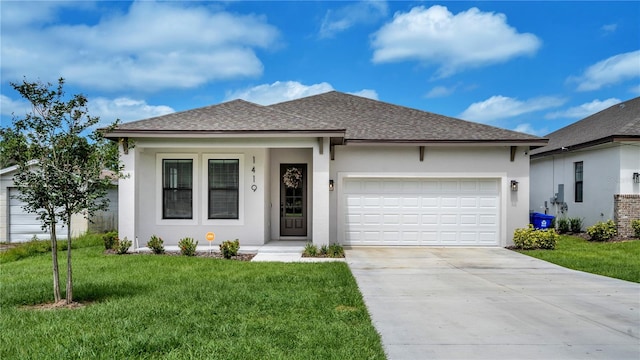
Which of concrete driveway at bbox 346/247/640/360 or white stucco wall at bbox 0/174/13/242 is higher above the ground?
Answer: white stucco wall at bbox 0/174/13/242

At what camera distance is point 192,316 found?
539 cm

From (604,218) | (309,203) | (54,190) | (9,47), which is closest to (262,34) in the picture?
(309,203)

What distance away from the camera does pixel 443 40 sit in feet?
49.4

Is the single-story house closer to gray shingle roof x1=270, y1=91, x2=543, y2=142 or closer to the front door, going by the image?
the front door

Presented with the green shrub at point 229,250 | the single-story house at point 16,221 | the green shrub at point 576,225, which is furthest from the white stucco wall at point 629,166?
the single-story house at point 16,221

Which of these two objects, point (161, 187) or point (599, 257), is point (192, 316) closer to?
point (161, 187)

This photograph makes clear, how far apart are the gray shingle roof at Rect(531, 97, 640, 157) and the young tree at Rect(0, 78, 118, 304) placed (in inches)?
585

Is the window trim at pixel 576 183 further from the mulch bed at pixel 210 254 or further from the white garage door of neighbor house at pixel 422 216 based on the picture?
the mulch bed at pixel 210 254

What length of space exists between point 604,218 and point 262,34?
1315 cm

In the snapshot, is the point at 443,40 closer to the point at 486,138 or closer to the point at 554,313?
the point at 486,138

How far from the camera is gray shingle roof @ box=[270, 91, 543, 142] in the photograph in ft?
42.5

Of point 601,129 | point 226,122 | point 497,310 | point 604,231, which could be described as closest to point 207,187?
point 226,122

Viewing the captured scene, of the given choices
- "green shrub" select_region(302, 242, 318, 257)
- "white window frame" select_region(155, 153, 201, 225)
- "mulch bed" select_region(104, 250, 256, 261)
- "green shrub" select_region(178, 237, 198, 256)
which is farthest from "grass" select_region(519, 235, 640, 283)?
"white window frame" select_region(155, 153, 201, 225)

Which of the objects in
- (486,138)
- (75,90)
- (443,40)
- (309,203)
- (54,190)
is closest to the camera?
(54,190)
